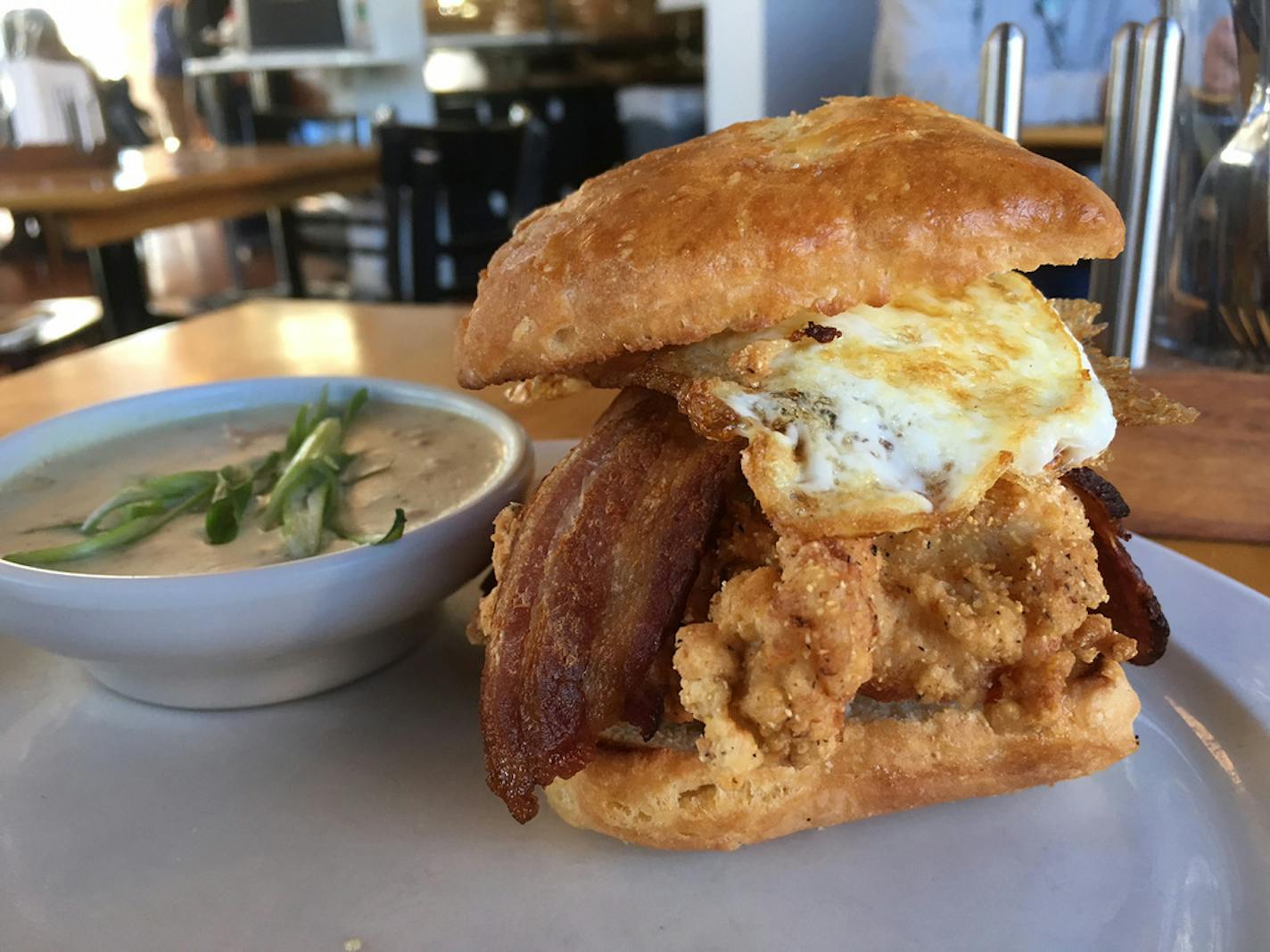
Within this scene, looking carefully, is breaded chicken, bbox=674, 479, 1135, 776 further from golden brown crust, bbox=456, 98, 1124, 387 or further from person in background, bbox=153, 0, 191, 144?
person in background, bbox=153, 0, 191, 144

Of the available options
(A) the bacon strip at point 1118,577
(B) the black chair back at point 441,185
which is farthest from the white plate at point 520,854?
(B) the black chair back at point 441,185

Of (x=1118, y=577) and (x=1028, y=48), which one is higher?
(x=1028, y=48)

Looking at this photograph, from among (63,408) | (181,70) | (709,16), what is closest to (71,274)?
(181,70)

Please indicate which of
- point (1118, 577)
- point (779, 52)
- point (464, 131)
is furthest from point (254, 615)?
point (779, 52)

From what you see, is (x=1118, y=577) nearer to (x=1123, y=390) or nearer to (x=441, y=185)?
(x=1123, y=390)

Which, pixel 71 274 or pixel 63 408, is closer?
pixel 63 408

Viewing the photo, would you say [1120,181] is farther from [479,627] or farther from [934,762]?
[479,627]

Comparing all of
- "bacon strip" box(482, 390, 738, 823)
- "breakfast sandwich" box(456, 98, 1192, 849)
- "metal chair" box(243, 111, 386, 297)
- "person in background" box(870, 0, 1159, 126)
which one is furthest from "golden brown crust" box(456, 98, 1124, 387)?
"metal chair" box(243, 111, 386, 297)

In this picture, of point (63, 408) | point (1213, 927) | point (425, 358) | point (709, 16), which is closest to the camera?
point (1213, 927)
